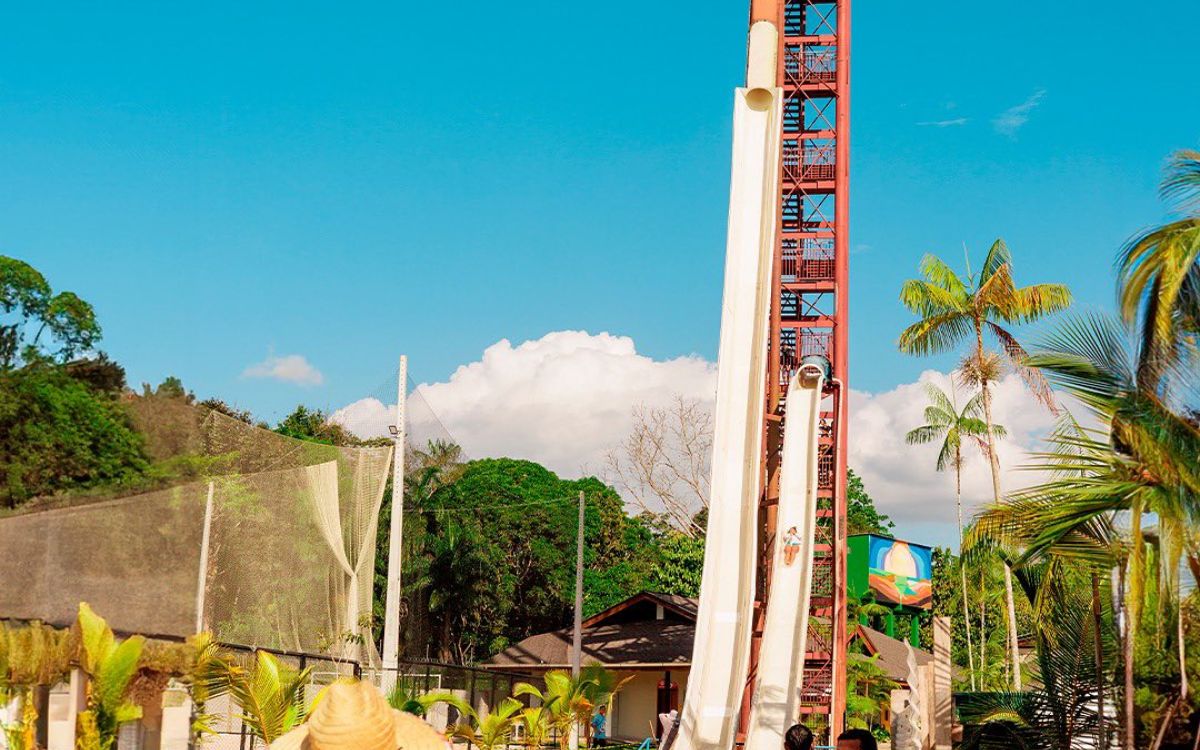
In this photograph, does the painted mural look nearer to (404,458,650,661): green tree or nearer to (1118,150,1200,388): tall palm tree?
(404,458,650,661): green tree

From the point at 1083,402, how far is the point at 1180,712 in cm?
347

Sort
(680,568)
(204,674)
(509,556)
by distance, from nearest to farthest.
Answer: (204,674) → (680,568) → (509,556)

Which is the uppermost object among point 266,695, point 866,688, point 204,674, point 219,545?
point 219,545

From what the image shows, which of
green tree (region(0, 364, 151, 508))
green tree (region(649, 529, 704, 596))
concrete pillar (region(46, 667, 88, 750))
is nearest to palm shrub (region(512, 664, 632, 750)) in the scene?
concrete pillar (region(46, 667, 88, 750))

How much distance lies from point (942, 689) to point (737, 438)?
12.4 feet

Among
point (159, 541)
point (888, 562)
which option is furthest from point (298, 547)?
point (888, 562)

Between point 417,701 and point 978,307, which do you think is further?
point 978,307

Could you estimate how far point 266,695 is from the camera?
510 inches

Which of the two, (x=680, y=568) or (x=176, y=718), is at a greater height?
(x=680, y=568)

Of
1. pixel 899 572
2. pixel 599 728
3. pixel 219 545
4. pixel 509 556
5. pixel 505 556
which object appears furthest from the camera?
pixel 509 556

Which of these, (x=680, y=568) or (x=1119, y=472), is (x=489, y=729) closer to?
(x=1119, y=472)

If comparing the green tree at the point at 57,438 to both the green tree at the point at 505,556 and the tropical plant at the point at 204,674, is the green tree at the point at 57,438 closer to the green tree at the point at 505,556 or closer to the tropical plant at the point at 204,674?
the tropical plant at the point at 204,674

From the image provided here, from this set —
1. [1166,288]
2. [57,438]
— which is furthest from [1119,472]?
[57,438]

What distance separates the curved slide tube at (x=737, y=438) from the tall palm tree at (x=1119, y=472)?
5.75 m
